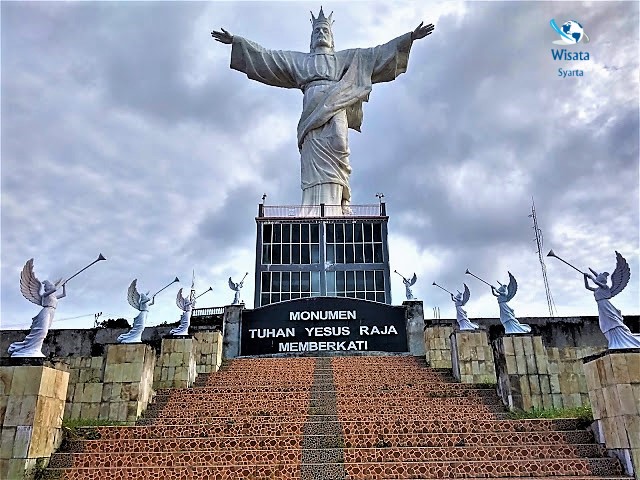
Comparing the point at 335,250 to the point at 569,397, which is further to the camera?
the point at 335,250

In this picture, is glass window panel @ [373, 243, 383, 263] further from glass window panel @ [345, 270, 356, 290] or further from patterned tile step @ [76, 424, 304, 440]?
patterned tile step @ [76, 424, 304, 440]

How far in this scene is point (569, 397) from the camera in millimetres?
8875

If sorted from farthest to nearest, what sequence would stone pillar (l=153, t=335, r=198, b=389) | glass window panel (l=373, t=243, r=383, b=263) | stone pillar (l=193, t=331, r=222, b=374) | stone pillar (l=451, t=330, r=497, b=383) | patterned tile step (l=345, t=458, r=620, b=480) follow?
glass window panel (l=373, t=243, r=383, b=263) < stone pillar (l=193, t=331, r=222, b=374) < stone pillar (l=153, t=335, r=198, b=389) < stone pillar (l=451, t=330, r=497, b=383) < patterned tile step (l=345, t=458, r=620, b=480)

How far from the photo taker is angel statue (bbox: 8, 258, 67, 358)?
22.9 feet

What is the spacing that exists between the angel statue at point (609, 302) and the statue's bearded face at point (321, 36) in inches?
884

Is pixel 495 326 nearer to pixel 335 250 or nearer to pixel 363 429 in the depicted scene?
pixel 335 250

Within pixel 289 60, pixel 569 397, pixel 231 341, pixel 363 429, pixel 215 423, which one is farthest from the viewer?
pixel 289 60

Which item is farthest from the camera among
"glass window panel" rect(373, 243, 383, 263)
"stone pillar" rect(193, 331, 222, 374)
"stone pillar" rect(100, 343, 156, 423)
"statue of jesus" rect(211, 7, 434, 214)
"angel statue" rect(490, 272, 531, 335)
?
"statue of jesus" rect(211, 7, 434, 214)

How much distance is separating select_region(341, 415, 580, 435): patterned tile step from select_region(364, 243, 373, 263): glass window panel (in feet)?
46.0

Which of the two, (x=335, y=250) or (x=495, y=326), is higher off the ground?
A: (x=335, y=250)

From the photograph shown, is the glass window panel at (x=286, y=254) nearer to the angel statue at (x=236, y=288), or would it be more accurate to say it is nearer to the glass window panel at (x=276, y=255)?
the glass window panel at (x=276, y=255)

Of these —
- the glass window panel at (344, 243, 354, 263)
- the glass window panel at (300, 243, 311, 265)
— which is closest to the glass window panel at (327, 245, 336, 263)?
the glass window panel at (344, 243, 354, 263)

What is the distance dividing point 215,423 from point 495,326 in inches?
535

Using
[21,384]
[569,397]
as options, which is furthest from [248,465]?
[569,397]
